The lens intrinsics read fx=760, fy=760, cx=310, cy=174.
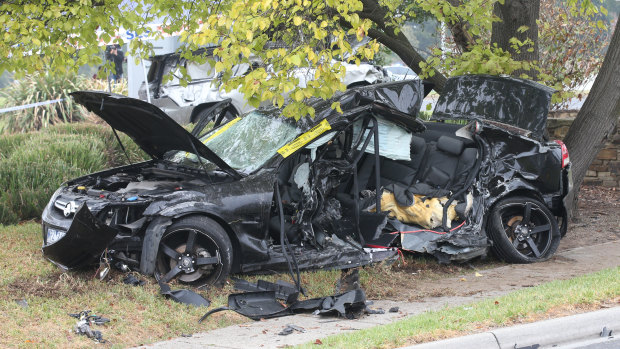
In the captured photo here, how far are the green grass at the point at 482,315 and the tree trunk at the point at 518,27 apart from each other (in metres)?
4.16

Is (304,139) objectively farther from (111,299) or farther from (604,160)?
(604,160)

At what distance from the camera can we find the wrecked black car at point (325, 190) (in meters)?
6.71

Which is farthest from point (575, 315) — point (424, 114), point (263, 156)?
point (424, 114)

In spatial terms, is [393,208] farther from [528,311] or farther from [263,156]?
[528,311]

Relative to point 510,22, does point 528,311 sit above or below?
below

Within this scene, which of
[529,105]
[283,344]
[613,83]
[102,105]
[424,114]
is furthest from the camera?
[424,114]

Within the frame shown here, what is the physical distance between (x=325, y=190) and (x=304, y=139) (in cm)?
63

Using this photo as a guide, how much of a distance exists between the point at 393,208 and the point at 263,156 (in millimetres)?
1512

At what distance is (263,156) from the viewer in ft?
24.4

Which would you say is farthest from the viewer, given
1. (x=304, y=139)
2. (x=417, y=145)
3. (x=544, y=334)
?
(x=417, y=145)

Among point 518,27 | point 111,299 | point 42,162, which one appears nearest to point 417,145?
point 518,27

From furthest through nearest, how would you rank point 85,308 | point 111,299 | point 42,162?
point 42,162, point 111,299, point 85,308

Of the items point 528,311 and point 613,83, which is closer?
A: point 528,311

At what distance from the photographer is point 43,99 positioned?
1808 centimetres
